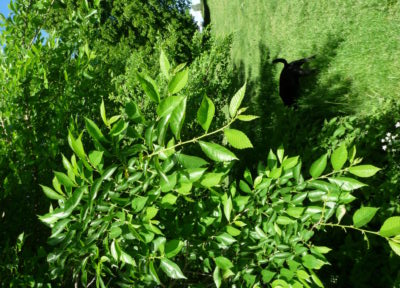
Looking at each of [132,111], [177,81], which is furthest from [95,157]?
[177,81]

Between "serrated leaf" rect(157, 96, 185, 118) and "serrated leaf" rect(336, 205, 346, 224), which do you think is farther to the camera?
"serrated leaf" rect(336, 205, 346, 224)

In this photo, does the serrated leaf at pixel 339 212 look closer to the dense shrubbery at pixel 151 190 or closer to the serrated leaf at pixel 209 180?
the dense shrubbery at pixel 151 190

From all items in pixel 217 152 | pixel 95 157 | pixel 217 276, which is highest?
pixel 95 157

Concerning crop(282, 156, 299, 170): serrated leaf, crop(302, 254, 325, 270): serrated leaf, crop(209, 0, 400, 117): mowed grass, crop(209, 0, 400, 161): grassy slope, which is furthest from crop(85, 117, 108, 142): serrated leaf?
crop(209, 0, 400, 117): mowed grass

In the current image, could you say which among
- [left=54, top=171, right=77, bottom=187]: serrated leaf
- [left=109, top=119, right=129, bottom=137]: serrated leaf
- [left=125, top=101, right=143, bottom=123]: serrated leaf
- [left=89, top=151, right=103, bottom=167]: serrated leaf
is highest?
[left=125, top=101, right=143, bottom=123]: serrated leaf

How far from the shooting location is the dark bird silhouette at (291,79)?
6215 mm

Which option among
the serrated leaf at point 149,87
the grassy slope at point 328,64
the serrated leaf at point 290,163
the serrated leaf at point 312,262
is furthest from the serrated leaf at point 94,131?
the grassy slope at point 328,64

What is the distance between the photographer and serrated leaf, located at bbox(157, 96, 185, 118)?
42.3 inches

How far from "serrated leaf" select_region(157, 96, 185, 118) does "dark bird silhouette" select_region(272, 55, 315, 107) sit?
5481 mm

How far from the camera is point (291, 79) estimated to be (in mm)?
6227

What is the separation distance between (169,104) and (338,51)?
609 centimetres

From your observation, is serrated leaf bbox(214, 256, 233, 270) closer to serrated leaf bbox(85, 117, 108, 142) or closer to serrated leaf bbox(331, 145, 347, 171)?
serrated leaf bbox(331, 145, 347, 171)

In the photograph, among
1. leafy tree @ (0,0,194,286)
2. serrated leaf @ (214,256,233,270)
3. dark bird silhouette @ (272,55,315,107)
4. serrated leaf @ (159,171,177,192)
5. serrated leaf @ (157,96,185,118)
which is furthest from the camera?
dark bird silhouette @ (272,55,315,107)

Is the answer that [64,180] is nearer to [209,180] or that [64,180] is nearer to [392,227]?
[209,180]
